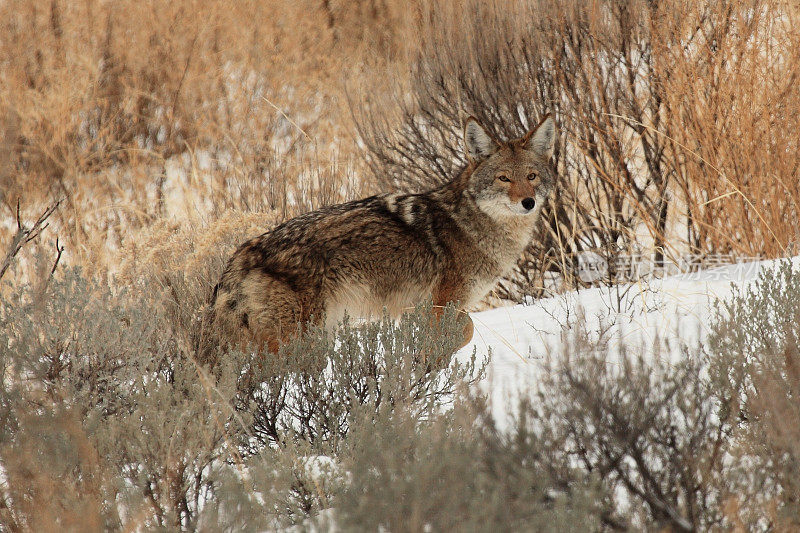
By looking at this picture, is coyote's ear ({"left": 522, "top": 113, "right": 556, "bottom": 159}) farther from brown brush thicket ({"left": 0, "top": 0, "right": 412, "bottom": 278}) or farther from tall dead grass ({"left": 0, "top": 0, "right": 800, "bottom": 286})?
brown brush thicket ({"left": 0, "top": 0, "right": 412, "bottom": 278})

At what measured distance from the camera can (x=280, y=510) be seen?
2420mm

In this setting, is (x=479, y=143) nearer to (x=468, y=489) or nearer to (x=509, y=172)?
(x=509, y=172)

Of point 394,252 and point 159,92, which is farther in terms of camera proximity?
point 159,92

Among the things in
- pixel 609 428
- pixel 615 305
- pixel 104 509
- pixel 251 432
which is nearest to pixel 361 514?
pixel 609 428

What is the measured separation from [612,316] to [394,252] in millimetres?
1529

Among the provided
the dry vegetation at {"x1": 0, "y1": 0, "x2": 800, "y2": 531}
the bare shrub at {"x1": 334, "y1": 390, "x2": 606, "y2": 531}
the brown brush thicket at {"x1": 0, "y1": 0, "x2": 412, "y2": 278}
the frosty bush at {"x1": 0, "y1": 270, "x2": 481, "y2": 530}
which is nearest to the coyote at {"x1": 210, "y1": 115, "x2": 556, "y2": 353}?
the frosty bush at {"x1": 0, "y1": 270, "x2": 481, "y2": 530}

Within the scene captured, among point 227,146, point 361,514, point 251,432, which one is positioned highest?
point 227,146

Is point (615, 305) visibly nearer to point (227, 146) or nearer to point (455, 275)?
point (455, 275)

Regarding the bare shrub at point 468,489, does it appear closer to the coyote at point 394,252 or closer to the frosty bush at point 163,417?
the frosty bush at point 163,417

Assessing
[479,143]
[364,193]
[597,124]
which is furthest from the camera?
[364,193]

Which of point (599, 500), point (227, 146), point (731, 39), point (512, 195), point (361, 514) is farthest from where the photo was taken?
point (227, 146)

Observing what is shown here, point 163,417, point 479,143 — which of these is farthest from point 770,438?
point 479,143

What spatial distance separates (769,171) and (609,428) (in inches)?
149

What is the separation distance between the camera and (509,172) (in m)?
4.09
